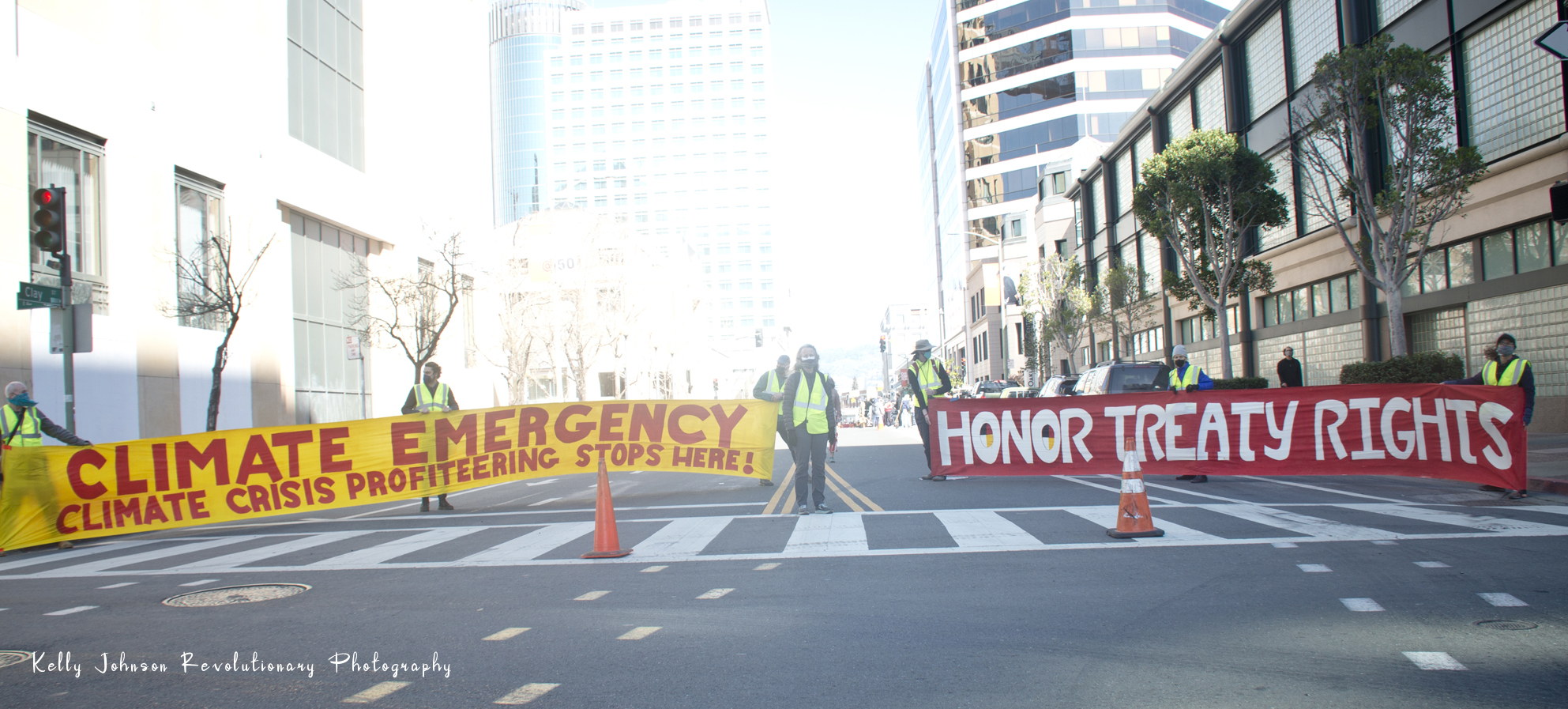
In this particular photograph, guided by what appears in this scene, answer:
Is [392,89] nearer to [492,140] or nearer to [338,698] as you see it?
[338,698]

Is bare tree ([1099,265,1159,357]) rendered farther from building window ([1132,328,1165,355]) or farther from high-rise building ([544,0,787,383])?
high-rise building ([544,0,787,383])

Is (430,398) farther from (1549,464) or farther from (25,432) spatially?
(1549,464)

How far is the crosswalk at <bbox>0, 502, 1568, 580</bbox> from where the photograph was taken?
7.99m

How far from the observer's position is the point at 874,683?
14.4 feet

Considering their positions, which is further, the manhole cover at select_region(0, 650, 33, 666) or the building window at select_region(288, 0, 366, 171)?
the building window at select_region(288, 0, 366, 171)

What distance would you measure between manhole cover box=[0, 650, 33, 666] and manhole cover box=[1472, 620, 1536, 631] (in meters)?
7.61

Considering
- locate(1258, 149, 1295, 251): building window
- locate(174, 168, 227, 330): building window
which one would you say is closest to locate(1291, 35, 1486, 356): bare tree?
locate(1258, 149, 1295, 251): building window

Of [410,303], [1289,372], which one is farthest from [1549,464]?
[410,303]

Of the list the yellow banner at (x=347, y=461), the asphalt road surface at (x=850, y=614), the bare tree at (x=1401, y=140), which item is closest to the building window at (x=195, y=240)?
the yellow banner at (x=347, y=461)

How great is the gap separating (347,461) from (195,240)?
14557 mm

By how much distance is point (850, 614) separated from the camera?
5.73 metres

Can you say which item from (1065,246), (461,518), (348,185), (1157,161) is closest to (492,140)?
(1065,246)

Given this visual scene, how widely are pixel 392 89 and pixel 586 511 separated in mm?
27958

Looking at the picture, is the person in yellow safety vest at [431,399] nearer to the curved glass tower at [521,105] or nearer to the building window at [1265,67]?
the building window at [1265,67]
